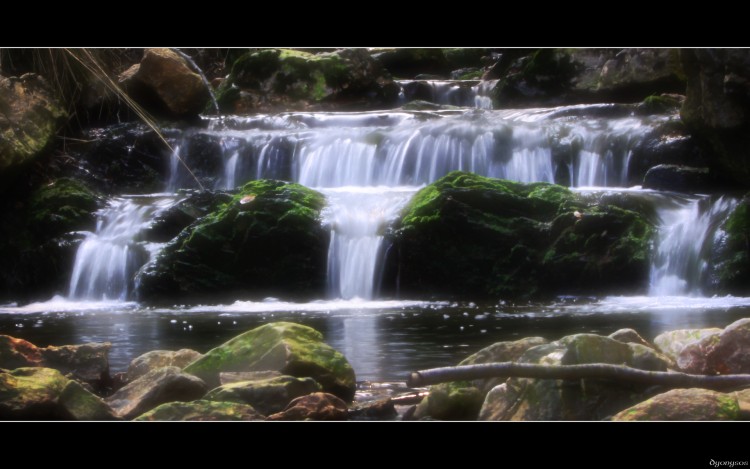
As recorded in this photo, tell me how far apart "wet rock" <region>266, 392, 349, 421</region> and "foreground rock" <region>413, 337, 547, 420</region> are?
0.35 m

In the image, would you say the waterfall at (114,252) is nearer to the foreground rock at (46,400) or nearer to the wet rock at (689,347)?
the foreground rock at (46,400)

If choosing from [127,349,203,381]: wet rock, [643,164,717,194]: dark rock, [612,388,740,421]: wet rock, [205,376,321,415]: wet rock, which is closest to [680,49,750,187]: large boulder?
[643,164,717,194]: dark rock

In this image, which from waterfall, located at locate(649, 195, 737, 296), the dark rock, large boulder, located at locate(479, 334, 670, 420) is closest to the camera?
large boulder, located at locate(479, 334, 670, 420)

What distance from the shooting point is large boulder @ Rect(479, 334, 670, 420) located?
3.06 meters

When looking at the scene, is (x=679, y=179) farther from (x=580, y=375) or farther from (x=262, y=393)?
(x=262, y=393)

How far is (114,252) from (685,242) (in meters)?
3.79

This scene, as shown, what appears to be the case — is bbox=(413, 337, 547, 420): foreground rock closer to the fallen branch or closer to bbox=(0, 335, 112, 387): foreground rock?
the fallen branch

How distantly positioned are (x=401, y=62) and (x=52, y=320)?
10607 millimetres

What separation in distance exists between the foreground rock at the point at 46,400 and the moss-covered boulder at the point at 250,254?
3.64ft

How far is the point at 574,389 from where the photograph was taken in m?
3.10

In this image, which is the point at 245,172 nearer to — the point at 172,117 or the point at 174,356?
the point at 172,117

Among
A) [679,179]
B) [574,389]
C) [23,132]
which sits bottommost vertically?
[574,389]

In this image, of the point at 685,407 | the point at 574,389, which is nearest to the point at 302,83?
the point at 574,389
